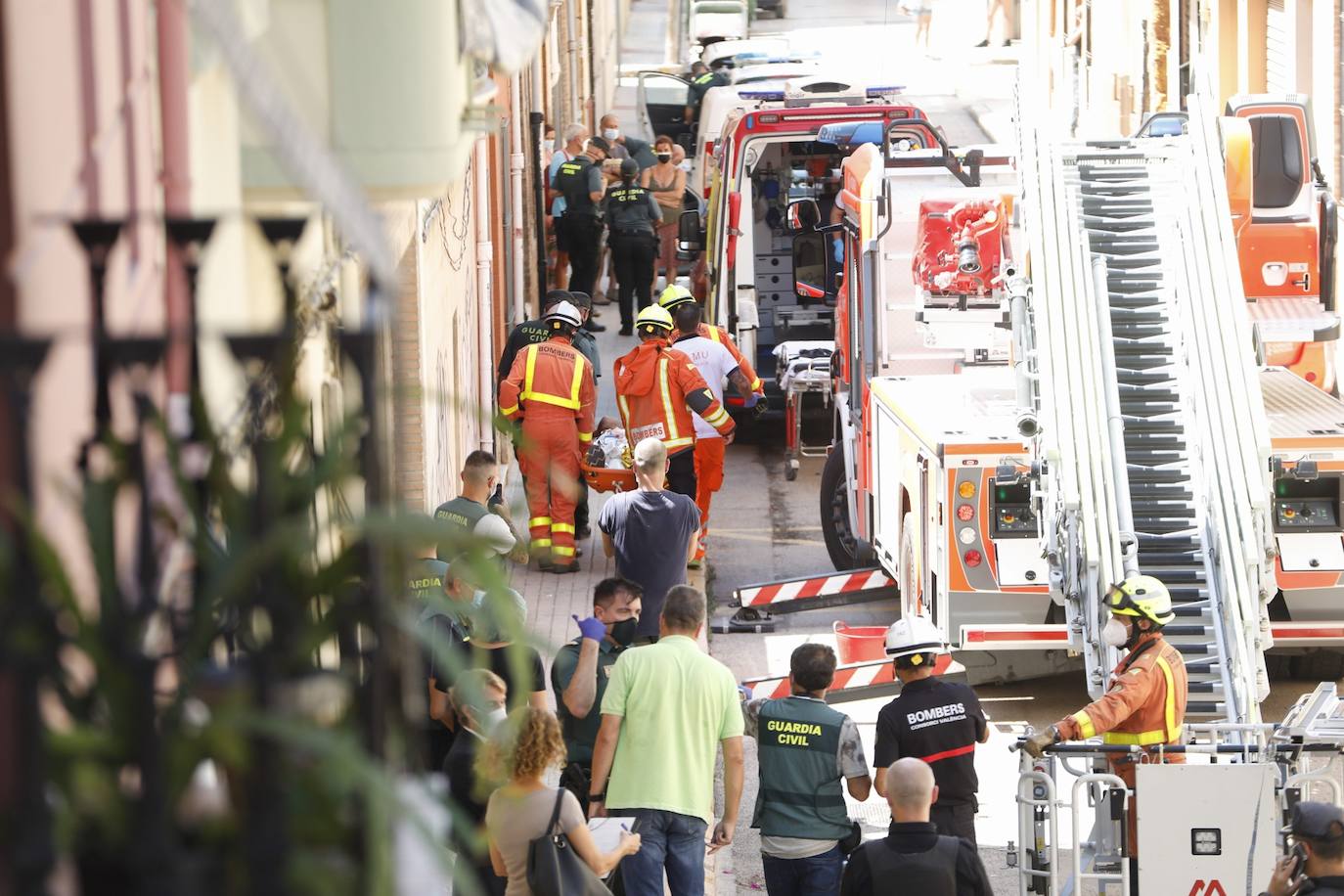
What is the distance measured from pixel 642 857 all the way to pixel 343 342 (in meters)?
5.29

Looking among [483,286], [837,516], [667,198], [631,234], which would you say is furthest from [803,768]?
[667,198]

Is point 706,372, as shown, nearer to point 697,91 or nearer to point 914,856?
point 914,856

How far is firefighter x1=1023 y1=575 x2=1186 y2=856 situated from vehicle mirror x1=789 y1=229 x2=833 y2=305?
9500 mm

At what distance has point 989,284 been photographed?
12.8 metres

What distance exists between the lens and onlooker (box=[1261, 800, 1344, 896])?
21.3 ft

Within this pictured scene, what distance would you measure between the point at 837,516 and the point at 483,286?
310 centimetres

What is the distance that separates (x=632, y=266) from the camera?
20.2 m

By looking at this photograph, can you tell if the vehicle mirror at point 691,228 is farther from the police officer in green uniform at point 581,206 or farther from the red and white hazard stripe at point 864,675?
the red and white hazard stripe at point 864,675

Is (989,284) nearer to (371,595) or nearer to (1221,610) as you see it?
(1221,610)

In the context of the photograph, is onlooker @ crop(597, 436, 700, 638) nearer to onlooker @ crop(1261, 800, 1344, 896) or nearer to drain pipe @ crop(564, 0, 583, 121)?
onlooker @ crop(1261, 800, 1344, 896)

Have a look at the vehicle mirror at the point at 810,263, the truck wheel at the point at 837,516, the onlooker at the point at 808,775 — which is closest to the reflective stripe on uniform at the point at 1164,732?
the onlooker at the point at 808,775

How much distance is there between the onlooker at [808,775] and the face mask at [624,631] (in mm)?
646

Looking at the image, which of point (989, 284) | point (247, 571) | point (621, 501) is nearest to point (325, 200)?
point (247, 571)

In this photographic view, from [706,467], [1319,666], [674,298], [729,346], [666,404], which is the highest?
[674,298]
